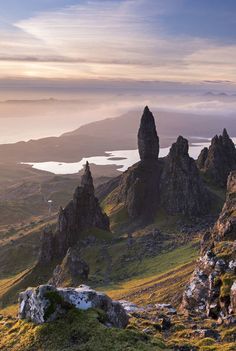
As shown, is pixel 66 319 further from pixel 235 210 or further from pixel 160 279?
pixel 160 279

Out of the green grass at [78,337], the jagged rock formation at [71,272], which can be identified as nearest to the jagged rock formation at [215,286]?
the green grass at [78,337]

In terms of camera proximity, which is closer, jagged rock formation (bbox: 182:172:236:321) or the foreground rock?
the foreground rock

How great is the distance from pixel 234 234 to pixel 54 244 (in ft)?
375

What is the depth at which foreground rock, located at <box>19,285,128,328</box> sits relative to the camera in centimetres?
4538

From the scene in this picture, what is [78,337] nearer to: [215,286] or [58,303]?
[58,303]

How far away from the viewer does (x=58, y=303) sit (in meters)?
45.7

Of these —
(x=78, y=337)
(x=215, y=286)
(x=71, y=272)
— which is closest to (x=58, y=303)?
(x=78, y=337)

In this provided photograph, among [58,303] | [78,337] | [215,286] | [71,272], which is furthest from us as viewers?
[71,272]

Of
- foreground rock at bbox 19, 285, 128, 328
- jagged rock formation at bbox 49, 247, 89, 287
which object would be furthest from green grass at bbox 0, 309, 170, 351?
jagged rock formation at bbox 49, 247, 89, 287

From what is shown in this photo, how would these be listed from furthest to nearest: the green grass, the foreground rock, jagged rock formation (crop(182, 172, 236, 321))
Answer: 1. jagged rock formation (crop(182, 172, 236, 321))
2. the foreground rock
3. the green grass

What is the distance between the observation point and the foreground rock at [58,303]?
45375 millimetres

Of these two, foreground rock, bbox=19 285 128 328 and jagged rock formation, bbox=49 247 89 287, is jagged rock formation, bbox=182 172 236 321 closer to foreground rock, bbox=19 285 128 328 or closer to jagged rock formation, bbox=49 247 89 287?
foreground rock, bbox=19 285 128 328

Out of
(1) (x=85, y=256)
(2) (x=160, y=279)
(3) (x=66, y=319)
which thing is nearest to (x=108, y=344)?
(3) (x=66, y=319)

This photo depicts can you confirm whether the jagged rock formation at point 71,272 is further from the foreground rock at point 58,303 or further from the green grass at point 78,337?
the green grass at point 78,337
